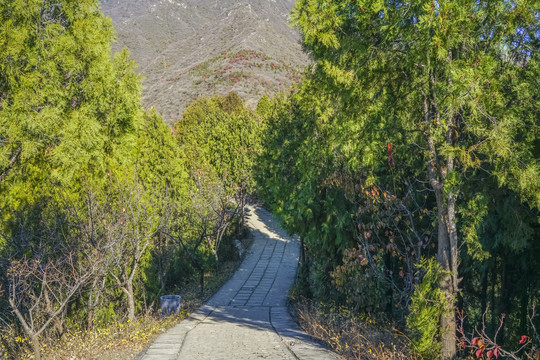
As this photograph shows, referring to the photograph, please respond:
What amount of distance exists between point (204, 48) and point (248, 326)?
81721mm

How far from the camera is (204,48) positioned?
85750mm

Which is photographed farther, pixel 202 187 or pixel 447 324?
pixel 202 187

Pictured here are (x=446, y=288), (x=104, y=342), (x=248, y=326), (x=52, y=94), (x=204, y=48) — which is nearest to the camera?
(x=446, y=288)

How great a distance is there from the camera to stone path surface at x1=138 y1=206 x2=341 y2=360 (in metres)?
7.23

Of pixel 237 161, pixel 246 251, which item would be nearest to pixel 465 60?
pixel 246 251

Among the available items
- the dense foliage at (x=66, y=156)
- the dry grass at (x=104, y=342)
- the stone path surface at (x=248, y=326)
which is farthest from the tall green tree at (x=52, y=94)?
the stone path surface at (x=248, y=326)

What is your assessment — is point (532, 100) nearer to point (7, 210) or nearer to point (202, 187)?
point (7, 210)

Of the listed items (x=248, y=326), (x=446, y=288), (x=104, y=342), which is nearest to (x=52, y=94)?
(x=104, y=342)

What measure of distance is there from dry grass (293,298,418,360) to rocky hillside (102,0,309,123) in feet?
70.2

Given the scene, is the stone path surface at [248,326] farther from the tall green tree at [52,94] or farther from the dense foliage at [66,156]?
the tall green tree at [52,94]

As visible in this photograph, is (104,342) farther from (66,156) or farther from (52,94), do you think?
(52,94)

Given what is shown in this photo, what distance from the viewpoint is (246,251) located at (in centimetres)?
2178

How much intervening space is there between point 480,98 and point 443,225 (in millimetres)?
1649

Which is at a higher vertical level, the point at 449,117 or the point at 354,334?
the point at 449,117
